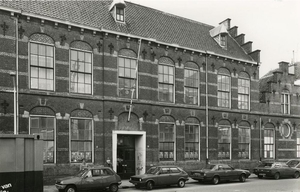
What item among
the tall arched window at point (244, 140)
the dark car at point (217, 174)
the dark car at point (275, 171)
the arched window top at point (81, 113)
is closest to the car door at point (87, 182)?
the arched window top at point (81, 113)

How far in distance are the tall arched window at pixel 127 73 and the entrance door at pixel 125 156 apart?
289 centimetres

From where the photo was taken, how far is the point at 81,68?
19.1 m

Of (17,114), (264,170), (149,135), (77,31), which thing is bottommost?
(264,170)

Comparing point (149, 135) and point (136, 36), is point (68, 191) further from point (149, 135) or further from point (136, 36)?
point (136, 36)

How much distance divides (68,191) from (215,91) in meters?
14.2

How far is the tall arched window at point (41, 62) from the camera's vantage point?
1761cm

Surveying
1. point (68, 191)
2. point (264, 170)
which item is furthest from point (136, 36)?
point (264, 170)

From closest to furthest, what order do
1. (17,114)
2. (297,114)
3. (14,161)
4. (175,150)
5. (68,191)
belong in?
(14,161) → (68,191) → (17,114) → (175,150) → (297,114)

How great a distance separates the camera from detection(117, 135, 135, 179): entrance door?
67.6 ft

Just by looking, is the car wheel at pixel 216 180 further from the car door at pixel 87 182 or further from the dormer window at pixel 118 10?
the dormer window at pixel 118 10

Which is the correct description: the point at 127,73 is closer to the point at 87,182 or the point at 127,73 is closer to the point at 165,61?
the point at 165,61

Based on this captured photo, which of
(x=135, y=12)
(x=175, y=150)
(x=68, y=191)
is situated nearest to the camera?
(x=68, y=191)

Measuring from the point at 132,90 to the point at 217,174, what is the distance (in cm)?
739

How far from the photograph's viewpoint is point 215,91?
80.8 feet
